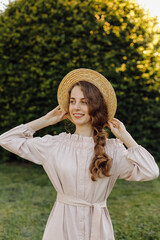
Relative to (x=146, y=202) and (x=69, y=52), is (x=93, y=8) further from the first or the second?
(x=146, y=202)

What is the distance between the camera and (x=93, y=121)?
2.26 meters

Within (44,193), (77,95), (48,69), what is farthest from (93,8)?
(77,95)

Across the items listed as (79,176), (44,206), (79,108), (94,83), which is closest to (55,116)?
(79,108)

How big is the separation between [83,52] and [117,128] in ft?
11.4

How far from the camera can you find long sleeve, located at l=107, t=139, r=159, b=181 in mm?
2084

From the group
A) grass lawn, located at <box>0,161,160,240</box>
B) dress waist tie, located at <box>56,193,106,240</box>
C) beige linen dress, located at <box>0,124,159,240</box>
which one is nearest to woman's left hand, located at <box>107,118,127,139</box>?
beige linen dress, located at <box>0,124,159,240</box>

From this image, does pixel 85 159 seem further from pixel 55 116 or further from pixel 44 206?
pixel 44 206

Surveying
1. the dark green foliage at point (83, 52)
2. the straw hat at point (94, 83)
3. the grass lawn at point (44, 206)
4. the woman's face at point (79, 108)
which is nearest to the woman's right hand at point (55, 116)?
the straw hat at point (94, 83)

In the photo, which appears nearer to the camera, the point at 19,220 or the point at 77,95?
the point at 77,95

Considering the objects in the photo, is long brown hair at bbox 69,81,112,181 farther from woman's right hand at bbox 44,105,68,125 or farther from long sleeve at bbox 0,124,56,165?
long sleeve at bbox 0,124,56,165

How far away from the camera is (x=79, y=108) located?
2.21 meters

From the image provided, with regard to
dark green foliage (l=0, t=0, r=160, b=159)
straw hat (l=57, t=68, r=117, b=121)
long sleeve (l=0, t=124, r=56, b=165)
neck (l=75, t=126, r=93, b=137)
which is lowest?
long sleeve (l=0, t=124, r=56, b=165)

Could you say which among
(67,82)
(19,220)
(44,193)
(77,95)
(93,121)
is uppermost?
(67,82)

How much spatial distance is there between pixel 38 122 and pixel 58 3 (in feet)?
12.7
